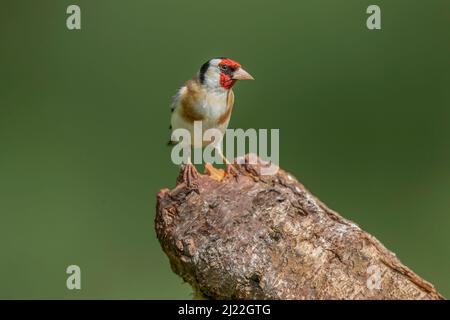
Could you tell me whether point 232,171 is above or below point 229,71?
below

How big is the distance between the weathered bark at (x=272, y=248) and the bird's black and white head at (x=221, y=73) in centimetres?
98

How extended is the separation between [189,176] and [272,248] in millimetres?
499

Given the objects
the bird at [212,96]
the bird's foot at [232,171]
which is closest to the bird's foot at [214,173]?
the bird's foot at [232,171]

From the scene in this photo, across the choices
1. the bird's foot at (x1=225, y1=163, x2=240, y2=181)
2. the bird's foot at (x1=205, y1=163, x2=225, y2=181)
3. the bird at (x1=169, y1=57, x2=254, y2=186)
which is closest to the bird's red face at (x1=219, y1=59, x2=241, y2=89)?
the bird at (x1=169, y1=57, x2=254, y2=186)

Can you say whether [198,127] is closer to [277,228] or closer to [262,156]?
[262,156]

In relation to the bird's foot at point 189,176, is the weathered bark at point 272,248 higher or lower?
lower

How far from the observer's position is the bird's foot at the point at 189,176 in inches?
114

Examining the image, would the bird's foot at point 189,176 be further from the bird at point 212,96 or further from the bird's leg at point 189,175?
the bird at point 212,96

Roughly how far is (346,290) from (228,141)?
1.64m

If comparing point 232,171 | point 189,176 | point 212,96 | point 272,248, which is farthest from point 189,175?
point 212,96

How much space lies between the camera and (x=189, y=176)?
2939mm

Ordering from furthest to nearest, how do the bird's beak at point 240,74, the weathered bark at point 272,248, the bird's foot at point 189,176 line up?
the bird's beak at point 240,74 → the bird's foot at point 189,176 → the weathered bark at point 272,248

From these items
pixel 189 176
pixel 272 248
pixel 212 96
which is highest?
pixel 212 96

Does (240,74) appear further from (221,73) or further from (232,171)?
(232,171)
